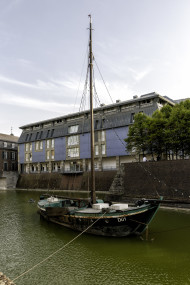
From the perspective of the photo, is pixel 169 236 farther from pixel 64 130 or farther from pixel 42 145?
pixel 42 145

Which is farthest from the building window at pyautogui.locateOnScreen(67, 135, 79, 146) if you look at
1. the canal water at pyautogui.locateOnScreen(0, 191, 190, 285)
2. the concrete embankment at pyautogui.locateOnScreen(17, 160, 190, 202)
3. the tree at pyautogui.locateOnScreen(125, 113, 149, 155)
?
the canal water at pyautogui.locateOnScreen(0, 191, 190, 285)

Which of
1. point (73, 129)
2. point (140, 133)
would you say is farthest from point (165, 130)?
point (73, 129)

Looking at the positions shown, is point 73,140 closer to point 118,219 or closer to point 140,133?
point 140,133

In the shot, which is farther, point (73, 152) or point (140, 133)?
point (73, 152)

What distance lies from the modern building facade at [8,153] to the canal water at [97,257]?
5489cm

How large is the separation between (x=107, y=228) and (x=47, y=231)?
562 centimetres

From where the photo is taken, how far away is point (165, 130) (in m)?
33.7

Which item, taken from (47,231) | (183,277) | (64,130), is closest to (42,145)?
(64,130)

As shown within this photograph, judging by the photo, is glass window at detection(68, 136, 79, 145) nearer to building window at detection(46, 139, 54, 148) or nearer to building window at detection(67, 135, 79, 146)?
building window at detection(67, 135, 79, 146)

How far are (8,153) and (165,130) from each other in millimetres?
54351

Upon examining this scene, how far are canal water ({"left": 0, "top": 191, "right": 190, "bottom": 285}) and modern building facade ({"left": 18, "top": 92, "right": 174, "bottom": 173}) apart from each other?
25389mm

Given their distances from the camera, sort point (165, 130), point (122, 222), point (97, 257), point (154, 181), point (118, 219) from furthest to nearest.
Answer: point (165, 130) → point (154, 181) → point (122, 222) → point (118, 219) → point (97, 257)

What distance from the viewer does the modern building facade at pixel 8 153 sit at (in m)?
69.8

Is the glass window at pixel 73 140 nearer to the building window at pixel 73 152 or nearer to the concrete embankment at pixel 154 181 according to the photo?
the building window at pixel 73 152
